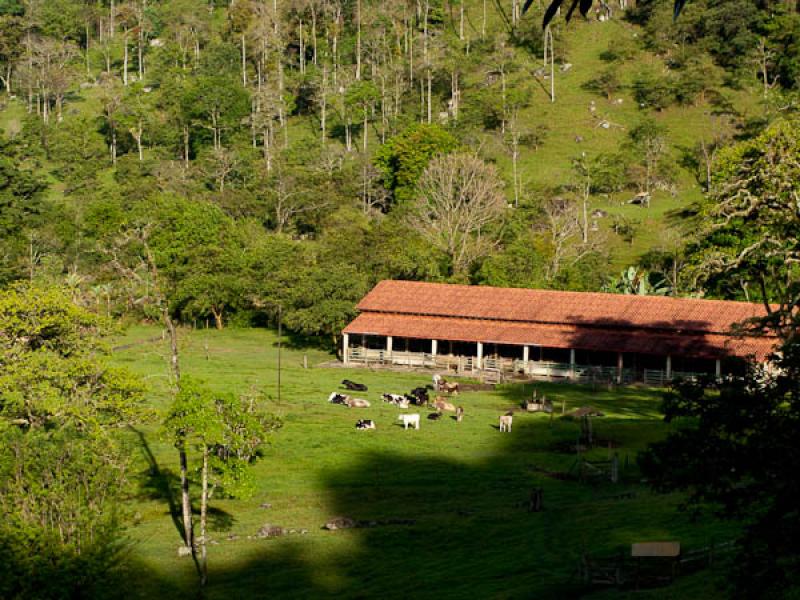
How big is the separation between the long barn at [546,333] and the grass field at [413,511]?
6.48 meters

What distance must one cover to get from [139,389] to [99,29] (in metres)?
147

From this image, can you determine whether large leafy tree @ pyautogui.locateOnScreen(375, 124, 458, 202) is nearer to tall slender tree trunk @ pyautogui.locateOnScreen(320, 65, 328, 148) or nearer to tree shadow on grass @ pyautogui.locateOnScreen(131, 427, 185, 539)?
tall slender tree trunk @ pyautogui.locateOnScreen(320, 65, 328, 148)

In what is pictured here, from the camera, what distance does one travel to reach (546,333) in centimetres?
7162

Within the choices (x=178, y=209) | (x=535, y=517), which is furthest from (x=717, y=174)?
(x=535, y=517)

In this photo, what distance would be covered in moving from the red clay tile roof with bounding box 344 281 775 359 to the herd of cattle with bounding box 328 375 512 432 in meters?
8.16

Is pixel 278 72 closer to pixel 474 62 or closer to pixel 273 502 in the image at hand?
pixel 474 62

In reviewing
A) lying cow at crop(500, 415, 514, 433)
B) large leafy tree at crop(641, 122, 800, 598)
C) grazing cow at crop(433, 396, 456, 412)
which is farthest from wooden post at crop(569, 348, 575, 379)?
large leafy tree at crop(641, 122, 800, 598)

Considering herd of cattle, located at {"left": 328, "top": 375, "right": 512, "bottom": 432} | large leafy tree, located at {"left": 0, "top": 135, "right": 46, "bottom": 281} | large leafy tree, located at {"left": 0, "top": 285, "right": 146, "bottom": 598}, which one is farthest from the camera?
large leafy tree, located at {"left": 0, "top": 135, "right": 46, "bottom": 281}

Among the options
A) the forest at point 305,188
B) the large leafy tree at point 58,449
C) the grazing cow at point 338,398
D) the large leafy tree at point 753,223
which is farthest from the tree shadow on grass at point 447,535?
the large leafy tree at point 753,223

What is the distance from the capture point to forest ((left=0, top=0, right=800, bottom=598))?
135ft

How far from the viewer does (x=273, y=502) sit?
141 feet

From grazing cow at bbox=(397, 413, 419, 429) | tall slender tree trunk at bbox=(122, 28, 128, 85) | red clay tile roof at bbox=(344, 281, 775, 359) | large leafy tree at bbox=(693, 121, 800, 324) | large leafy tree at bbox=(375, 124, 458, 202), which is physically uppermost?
tall slender tree trunk at bbox=(122, 28, 128, 85)

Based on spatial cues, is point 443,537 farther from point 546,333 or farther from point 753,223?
point 546,333

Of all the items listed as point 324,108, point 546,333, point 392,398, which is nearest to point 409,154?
point 324,108
